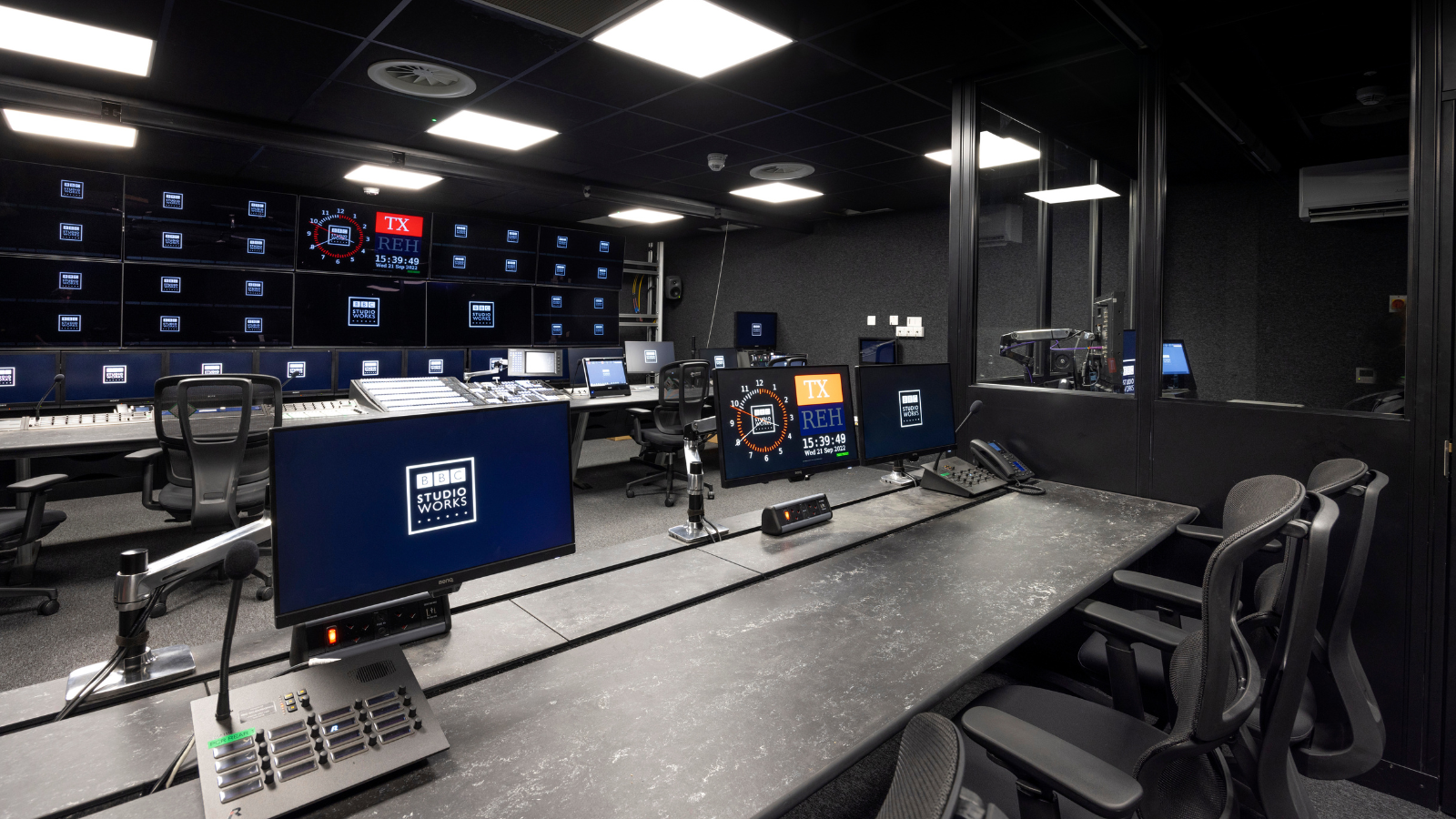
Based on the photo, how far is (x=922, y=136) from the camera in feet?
13.2

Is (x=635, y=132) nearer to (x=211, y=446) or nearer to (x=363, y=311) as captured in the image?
(x=211, y=446)

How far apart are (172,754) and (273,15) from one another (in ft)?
9.26

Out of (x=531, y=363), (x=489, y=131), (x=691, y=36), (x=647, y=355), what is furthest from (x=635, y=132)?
(x=647, y=355)

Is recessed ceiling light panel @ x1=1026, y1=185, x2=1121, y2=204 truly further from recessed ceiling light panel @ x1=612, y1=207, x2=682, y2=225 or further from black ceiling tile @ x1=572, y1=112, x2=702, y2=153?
recessed ceiling light panel @ x1=612, y1=207, x2=682, y2=225

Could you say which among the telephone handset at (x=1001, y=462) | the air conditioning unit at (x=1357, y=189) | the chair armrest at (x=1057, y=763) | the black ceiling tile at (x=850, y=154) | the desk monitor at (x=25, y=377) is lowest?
the chair armrest at (x=1057, y=763)

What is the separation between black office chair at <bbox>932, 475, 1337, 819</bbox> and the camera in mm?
869

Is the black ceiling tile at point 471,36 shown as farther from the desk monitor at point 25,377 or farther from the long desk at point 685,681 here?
the desk monitor at point 25,377

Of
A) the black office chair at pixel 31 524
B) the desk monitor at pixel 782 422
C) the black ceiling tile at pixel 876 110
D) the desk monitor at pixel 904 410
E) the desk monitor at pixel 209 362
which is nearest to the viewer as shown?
the desk monitor at pixel 782 422

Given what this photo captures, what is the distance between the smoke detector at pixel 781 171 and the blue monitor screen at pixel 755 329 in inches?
84.7

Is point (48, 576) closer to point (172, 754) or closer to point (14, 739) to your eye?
point (14, 739)

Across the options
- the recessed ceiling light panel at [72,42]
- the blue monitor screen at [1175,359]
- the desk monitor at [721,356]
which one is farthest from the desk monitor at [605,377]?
the blue monitor screen at [1175,359]

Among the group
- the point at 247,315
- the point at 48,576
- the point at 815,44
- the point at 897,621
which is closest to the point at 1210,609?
the point at 897,621

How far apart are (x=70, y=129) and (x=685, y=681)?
5326mm

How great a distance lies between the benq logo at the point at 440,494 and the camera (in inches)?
41.4
